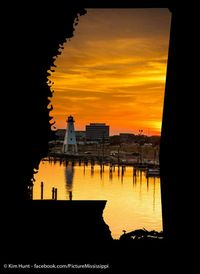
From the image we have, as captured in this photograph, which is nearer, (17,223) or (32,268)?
(32,268)

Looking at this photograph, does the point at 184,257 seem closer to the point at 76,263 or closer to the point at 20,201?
the point at 76,263

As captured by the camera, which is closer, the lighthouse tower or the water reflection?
the water reflection

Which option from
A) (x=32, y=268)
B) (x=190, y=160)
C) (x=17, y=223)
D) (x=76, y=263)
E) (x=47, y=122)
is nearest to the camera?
(x=190, y=160)

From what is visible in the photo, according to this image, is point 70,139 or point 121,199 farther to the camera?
point 70,139

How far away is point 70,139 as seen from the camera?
166m

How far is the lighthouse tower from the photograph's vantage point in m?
155

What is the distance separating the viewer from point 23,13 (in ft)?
15.9

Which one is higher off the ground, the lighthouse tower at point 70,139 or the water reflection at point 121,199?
the lighthouse tower at point 70,139

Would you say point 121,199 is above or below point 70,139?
below

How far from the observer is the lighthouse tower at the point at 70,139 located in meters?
155

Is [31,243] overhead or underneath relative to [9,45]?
underneath

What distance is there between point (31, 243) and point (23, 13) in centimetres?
283

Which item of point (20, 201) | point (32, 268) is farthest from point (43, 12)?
point (32, 268)

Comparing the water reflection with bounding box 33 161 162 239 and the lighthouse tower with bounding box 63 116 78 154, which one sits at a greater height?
the lighthouse tower with bounding box 63 116 78 154
